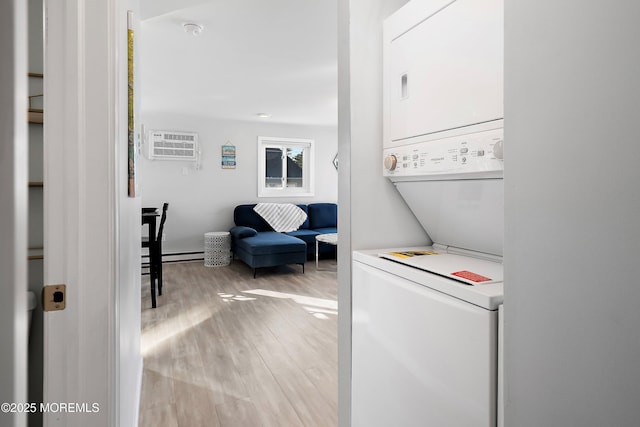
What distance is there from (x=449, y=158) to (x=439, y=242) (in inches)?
20.5

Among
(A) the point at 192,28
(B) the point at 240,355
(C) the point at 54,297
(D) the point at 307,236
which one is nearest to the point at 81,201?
(C) the point at 54,297

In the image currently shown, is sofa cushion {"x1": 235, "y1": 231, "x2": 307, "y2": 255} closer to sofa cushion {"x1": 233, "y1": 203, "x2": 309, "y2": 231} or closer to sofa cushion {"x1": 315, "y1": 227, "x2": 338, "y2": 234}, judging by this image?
sofa cushion {"x1": 233, "y1": 203, "x2": 309, "y2": 231}

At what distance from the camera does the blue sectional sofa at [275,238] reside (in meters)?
5.12

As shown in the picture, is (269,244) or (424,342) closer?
(424,342)

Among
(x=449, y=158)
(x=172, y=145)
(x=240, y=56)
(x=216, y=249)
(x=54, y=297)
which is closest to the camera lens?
(x=54, y=297)

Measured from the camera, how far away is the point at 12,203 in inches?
8.7

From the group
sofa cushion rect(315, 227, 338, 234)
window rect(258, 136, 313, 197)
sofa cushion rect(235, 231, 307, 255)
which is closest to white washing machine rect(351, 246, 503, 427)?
sofa cushion rect(235, 231, 307, 255)

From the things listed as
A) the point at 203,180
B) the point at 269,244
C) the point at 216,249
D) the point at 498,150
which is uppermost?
the point at 203,180

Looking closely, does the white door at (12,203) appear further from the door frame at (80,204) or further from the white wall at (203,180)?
the white wall at (203,180)

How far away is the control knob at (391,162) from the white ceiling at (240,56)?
155cm

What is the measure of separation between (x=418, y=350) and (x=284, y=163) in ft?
19.9

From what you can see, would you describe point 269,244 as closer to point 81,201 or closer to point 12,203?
point 81,201

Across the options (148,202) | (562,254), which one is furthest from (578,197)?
(148,202)

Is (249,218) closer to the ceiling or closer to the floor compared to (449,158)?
closer to the floor
